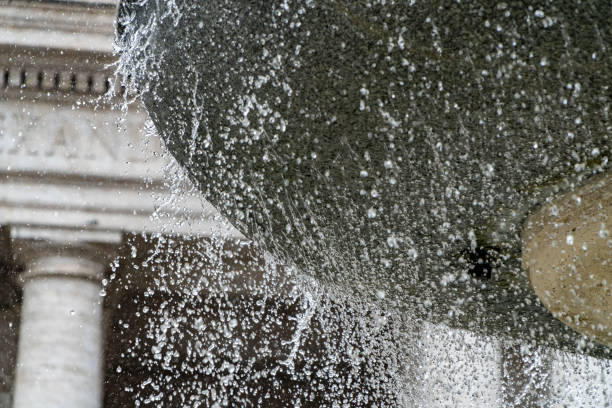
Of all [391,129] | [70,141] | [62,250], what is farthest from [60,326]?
[391,129]

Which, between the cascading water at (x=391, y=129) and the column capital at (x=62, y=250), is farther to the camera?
the column capital at (x=62, y=250)

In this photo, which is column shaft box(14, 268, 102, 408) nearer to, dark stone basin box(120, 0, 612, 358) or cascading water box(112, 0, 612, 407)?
cascading water box(112, 0, 612, 407)

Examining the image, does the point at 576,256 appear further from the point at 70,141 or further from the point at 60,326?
the point at 60,326

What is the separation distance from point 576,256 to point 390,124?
326 mm

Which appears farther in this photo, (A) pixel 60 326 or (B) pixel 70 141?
(A) pixel 60 326

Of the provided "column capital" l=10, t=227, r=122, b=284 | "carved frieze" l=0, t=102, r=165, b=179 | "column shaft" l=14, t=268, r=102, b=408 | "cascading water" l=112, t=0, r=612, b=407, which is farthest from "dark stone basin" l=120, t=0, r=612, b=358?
"column capital" l=10, t=227, r=122, b=284

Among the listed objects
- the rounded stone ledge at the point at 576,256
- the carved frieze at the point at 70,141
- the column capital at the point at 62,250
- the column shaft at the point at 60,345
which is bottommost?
the column shaft at the point at 60,345

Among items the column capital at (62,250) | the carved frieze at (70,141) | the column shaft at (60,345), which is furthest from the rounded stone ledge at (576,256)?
the column capital at (62,250)

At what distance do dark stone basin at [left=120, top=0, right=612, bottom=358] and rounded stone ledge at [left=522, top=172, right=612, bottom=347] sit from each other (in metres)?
0.03

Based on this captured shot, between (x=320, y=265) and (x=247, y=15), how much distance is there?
1.62ft

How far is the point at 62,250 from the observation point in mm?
5574

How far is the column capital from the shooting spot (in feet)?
18.1

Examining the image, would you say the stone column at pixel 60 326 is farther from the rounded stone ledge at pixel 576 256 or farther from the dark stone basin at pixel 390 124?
the rounded stone ledge at pixel 576 256

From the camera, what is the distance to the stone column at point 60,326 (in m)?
5.26
